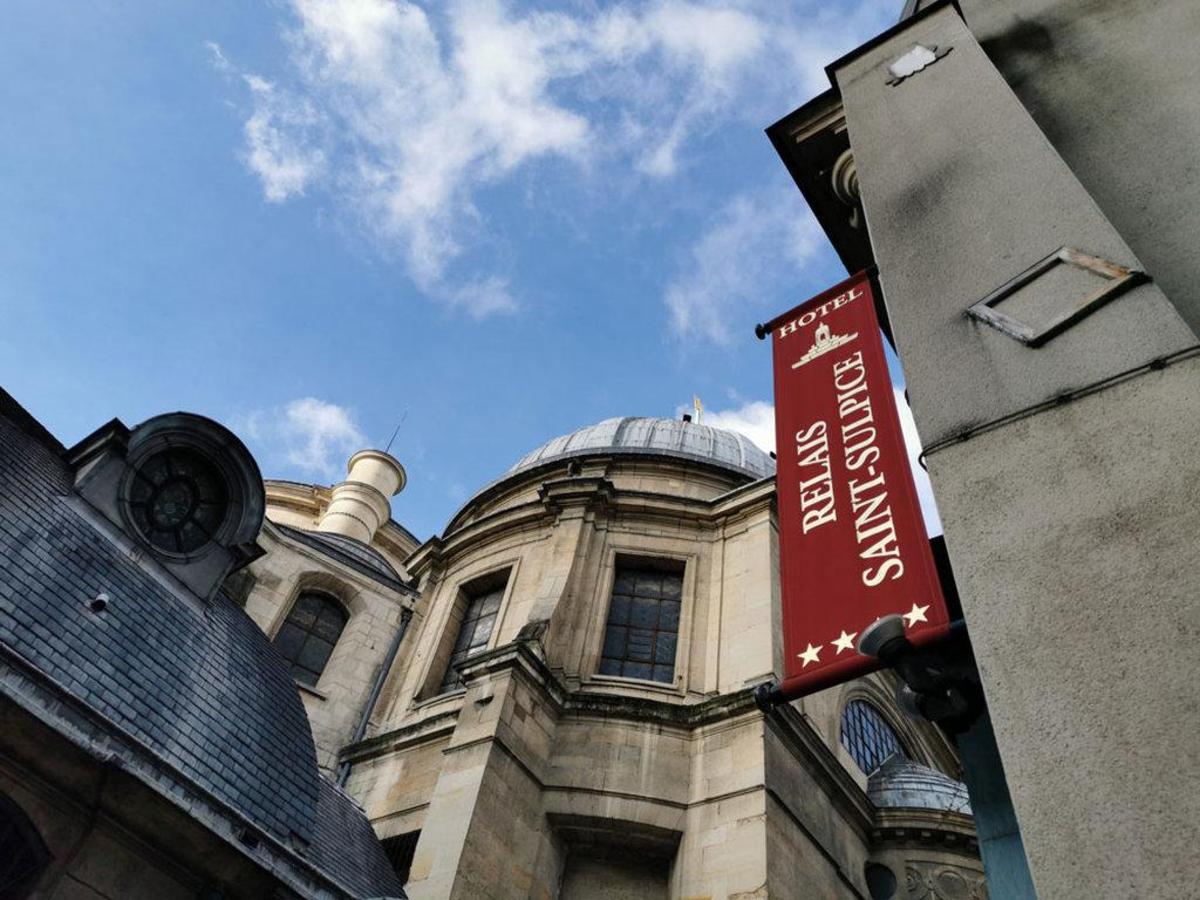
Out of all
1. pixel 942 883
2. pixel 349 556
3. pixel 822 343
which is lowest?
pixel 822 343

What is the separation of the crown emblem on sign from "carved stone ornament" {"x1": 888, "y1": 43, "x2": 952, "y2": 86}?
213 cm

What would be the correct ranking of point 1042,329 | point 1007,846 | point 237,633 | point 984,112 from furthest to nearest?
point 237,633
point 984,112
point 1007,846
point 1042,329

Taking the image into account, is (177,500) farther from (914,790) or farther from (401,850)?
(914,790)

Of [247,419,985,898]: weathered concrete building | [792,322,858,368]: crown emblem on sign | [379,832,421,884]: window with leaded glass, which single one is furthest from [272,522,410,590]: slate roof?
[792,322,858,368]: crown emblem on sign

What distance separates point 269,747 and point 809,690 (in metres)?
6.53

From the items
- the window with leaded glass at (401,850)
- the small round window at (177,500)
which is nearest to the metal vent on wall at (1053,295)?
the small round window at (177,500)

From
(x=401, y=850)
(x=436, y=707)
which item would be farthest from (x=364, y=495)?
(x=401, y=850)

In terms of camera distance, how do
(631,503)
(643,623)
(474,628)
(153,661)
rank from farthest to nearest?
1. (631,503)
2. (474,628)
3. (643,623)
4. (153,661)

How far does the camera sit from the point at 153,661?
821 centimetres

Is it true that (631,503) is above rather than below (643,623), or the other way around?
above

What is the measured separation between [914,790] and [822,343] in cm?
1038

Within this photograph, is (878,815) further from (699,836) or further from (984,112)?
(984,112)

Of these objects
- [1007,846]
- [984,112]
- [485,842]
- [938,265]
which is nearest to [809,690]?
[1007,846]

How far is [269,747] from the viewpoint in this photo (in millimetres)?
8953
